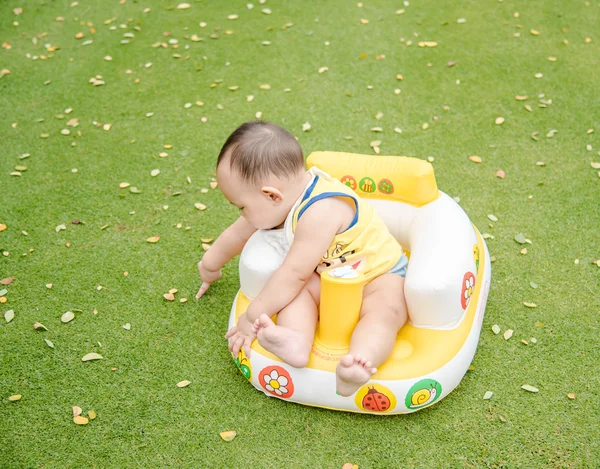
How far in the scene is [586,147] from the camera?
385 cm

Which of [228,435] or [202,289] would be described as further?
[202,289]

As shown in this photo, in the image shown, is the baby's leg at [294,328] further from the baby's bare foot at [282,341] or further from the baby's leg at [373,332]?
the baby's leg at [373,332]

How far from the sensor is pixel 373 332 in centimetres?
233

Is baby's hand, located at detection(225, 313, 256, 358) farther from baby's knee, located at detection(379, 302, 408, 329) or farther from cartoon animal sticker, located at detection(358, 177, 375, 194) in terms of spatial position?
cartoon animal sticker, located at detection(358, 177, 375, 194)

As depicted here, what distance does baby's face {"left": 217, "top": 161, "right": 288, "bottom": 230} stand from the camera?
2287mm

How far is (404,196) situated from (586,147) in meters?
1.76

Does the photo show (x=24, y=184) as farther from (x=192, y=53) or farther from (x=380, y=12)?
(x=380, y=12)

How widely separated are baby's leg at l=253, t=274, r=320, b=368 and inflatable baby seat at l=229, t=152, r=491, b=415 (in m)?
0.07

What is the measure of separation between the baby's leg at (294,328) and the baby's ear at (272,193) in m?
0.45

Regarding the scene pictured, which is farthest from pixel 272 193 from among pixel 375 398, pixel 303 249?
pixel 375 398

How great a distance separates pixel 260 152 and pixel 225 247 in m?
0.70

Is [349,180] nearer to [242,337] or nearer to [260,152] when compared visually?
[260,152]

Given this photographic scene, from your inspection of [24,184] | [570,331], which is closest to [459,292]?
[570,331]

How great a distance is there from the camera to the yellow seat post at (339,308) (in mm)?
2314
